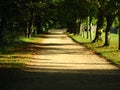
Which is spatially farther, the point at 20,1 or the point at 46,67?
the point at 20,1

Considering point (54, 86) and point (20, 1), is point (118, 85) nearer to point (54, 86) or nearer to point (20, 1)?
point (54, 86)

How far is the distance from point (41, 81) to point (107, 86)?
2.38 m

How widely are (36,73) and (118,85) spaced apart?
13.6 feet

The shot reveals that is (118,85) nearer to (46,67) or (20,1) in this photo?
(46,67)

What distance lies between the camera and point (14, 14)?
33.6m

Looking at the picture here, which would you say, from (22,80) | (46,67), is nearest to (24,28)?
(46,67)

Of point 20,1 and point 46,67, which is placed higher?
point 20,1

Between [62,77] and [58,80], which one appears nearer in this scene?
[58,80]

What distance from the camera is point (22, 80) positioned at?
528 inches

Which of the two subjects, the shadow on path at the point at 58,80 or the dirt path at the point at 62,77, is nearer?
the shadow on path at the point at 58,80

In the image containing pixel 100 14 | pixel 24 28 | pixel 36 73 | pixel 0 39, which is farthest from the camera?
pixel 24 28

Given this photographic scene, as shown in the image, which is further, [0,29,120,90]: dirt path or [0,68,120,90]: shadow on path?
[0,29,120,90]: dirt path

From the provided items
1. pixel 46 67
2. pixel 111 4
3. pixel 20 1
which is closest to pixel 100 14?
pixel 20 1

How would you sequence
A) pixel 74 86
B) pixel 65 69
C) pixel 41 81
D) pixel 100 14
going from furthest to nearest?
1. pixel 100 14
2. pixel 65 69
3. pixel 41 81
4. pixel 74 86
